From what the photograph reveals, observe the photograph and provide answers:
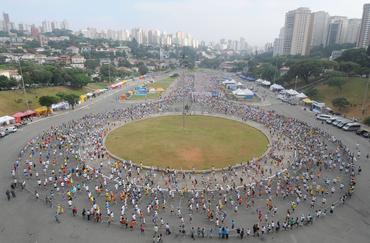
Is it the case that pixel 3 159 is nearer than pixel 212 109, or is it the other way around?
pixel 3 159

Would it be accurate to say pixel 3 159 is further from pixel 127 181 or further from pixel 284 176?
pixel 284 176

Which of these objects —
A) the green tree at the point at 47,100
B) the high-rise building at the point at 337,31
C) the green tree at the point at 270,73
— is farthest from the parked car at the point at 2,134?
the high-rise building at the point at 337,31

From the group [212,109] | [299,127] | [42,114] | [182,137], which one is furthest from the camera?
[212,109]

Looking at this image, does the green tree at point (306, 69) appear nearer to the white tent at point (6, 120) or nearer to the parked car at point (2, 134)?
the white tent at point (6, 120)

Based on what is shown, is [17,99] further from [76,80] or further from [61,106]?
[76,80]

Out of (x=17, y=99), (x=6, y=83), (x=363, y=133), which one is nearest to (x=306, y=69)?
(x=363, y=133)

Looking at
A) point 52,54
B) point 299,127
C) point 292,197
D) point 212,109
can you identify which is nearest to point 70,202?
point 292,197

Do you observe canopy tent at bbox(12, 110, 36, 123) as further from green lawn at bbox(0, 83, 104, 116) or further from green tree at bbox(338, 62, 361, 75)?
green tree at bbox(338, 62, 361, 75)
